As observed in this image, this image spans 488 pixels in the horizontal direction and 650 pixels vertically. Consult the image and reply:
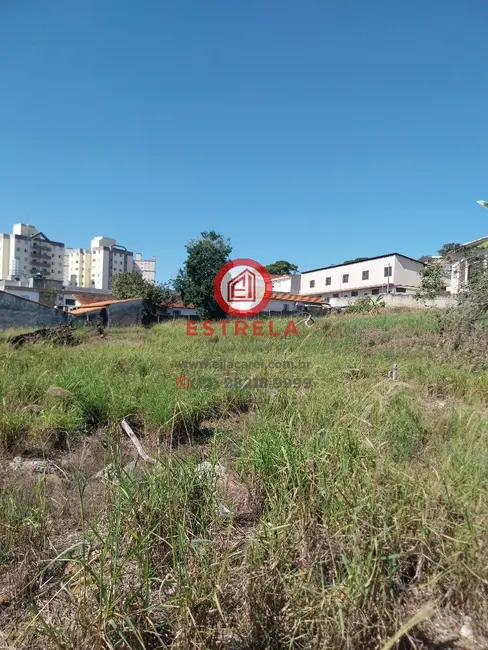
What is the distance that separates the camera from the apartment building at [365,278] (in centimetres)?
→ 3167

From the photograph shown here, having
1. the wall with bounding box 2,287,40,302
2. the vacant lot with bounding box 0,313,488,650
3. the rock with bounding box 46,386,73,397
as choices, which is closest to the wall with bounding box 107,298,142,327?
the rock with bounding box 46,386,73,397

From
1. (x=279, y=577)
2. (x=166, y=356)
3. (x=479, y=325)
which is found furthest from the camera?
(x=166, y=356)

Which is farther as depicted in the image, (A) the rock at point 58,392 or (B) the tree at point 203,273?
(B) the tree at point 203,273

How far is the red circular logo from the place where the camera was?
11.0m

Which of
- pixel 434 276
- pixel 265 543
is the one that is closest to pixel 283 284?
pixel 434 276

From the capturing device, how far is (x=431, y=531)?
1.47 meters

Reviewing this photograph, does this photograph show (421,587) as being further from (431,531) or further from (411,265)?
(411,265)

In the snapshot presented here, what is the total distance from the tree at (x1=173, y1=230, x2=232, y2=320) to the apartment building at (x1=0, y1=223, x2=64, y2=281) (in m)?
45.1

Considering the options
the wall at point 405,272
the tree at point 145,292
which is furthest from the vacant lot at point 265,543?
the wall at point 405,272

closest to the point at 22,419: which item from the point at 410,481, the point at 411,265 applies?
the point at 410,481

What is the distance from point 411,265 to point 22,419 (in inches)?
1318

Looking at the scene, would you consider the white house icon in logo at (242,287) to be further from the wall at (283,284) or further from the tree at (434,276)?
the wall at (283,284)

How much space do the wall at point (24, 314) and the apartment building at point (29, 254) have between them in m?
46.5

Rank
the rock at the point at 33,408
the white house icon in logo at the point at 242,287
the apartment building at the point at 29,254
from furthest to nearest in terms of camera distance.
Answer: the apartment building at the point at 29,254, the white house icon in logo at the point at 242,287, the rock at the point at 33,408
